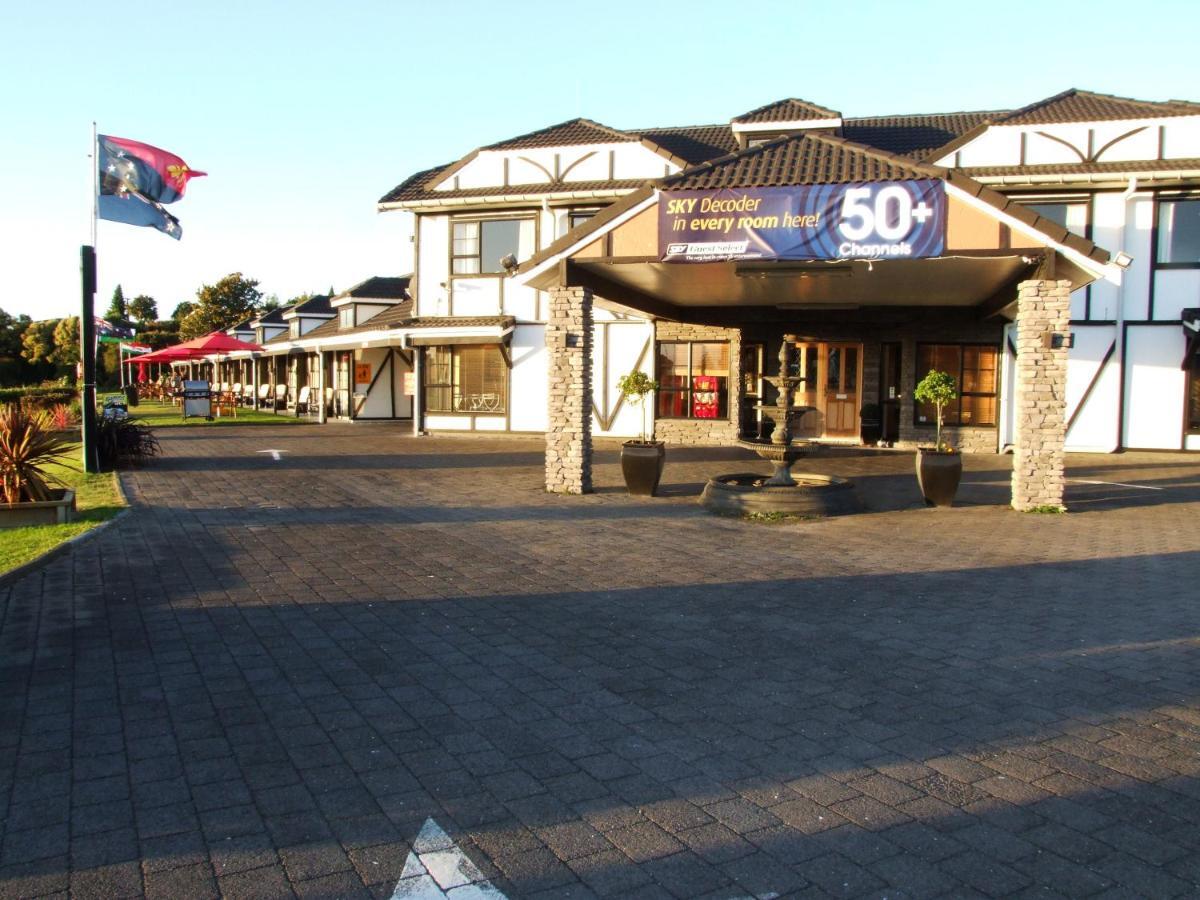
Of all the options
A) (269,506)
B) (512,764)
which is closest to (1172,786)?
(512,764)

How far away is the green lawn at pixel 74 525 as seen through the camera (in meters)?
8.75

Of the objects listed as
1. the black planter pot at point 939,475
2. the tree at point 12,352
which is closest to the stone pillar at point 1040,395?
the black planter pot at point 939,475

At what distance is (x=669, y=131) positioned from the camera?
985 inches

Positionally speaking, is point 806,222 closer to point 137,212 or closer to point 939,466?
point 939,466

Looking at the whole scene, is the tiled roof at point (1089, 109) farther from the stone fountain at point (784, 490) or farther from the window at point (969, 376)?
the stone fountain at point (784, 490)

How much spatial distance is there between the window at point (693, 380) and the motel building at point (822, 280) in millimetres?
49

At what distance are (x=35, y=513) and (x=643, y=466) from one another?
7.46 meters

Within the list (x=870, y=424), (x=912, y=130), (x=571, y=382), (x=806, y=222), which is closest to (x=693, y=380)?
(x=870, y=424)

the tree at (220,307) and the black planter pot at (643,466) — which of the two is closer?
the black planter pot at (643,466)

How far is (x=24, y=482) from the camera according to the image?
1060 centimetres

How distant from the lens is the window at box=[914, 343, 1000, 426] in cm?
2067

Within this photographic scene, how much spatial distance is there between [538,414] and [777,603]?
636 inches

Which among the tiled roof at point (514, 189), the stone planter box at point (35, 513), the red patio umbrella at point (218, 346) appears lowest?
the stone planter box at point (35, 513)

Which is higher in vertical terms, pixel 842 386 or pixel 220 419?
pixel 842 386
